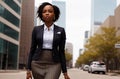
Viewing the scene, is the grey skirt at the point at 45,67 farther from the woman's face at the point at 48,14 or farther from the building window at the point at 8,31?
the building window at the point at 8,31

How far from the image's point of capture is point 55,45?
A: 5.54 meters

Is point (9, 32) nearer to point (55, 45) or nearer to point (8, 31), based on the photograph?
point (8, 31)

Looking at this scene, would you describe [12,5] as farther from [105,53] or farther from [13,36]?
[105,53]

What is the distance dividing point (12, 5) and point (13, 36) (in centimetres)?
640

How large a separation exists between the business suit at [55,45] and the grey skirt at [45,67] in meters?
0.06

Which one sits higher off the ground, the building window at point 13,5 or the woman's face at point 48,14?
the building window at point 13,5

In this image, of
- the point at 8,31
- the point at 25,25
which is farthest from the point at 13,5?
the point at 25,25

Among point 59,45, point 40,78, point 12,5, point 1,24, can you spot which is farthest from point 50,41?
point 12,5

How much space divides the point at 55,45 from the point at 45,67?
369 mm

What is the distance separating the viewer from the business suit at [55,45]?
18.0ft

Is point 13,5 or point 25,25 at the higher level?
point 13,5

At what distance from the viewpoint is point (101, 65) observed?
1928 inches

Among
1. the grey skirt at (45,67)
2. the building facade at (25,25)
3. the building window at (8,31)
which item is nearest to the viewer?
the grey skirt at (45,67)

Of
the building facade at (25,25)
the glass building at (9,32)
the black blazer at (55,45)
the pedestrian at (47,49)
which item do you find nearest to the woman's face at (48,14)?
the pedestrian at (47,49)
